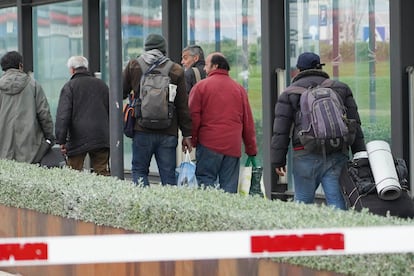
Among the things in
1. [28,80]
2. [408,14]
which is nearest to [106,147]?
[28,80]

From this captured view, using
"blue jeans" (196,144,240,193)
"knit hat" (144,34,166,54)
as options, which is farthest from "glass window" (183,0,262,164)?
"knit hat" (144,34,166,54)

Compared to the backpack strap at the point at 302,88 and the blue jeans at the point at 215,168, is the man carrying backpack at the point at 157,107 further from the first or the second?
the backpack strap at the point at 302,88

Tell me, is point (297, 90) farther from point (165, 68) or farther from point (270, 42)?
point (270, 42)

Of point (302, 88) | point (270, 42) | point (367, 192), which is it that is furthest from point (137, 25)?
point (367, 192)

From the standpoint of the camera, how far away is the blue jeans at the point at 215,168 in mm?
10125

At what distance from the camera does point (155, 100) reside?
382 inches

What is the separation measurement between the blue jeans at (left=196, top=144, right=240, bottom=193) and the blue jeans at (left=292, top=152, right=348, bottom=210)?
1.43 meters

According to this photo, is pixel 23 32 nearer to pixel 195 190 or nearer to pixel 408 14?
pixel 408 14

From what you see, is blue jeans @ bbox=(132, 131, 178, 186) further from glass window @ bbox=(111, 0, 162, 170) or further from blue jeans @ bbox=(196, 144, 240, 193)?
glass window @ bbox=(111, 0, 162, 170)

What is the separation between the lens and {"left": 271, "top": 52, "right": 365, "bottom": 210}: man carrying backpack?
Result: 8.58 metres

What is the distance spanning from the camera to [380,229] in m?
4.95

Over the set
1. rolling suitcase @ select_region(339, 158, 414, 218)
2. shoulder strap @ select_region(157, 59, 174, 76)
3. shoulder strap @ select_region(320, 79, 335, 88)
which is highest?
shoulder strap @ select_region(157, 59, 174, 76)

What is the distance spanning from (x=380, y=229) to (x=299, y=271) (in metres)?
0.90

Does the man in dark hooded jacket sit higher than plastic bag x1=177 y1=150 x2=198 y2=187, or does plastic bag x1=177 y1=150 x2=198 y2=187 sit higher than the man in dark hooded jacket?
the man in dark hooded jacket
